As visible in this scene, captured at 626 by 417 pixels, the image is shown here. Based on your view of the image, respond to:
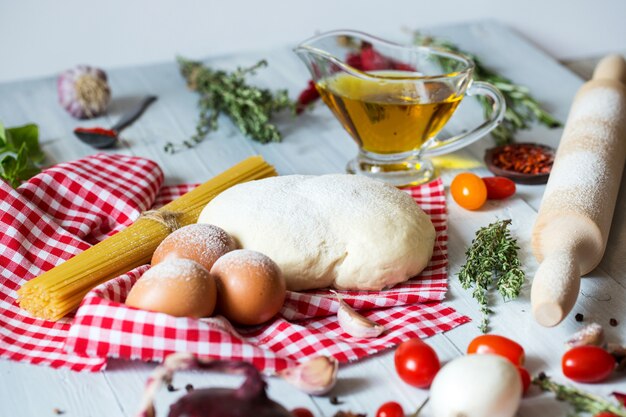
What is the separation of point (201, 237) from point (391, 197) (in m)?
0.39

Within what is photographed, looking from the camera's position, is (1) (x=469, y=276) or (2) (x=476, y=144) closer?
(1) (x=469, y=276)

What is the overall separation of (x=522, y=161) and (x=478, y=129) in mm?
154

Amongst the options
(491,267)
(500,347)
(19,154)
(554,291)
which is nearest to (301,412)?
(500,347)

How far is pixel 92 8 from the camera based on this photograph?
2.73 m

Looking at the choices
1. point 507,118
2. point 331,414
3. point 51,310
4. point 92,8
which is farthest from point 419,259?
point 92,8

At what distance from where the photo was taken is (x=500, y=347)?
4.20ft

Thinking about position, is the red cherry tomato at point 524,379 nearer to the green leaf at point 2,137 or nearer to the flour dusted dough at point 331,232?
the flour dusted dough at point 331,232

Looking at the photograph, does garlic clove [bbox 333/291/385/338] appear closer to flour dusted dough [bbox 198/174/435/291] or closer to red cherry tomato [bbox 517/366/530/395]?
flour dusted dough [bbox 198/174/435/291]

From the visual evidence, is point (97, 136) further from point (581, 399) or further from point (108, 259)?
point (581, 399)

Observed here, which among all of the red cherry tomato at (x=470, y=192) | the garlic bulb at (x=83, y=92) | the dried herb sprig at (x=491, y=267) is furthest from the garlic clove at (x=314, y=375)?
the garlic bulb at (x=83, y=92)

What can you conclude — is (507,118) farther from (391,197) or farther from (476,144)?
(391,197)

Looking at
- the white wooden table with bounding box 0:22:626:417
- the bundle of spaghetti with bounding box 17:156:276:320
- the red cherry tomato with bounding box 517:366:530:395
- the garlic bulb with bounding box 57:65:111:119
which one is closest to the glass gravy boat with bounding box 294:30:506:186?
the white wooden table with bounding box 0:22:626:417

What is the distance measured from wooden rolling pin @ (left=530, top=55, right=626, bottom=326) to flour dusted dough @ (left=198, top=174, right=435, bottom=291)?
0.24 m

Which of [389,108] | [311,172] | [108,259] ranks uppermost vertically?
[389,108]
